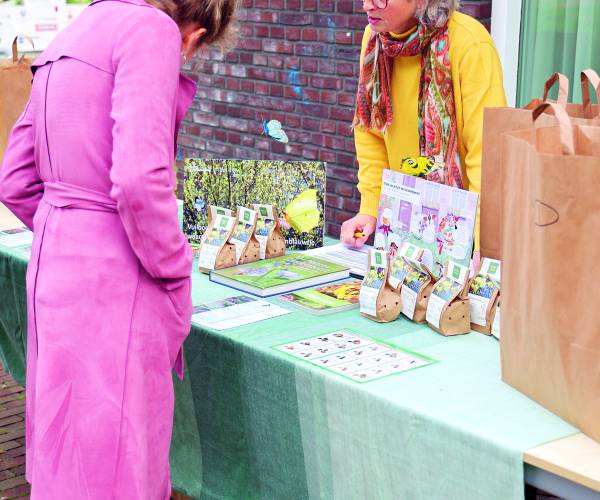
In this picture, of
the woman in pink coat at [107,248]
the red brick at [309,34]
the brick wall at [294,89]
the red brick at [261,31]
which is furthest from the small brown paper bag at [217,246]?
the red brick at [261,31]

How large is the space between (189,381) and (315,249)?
0.73m

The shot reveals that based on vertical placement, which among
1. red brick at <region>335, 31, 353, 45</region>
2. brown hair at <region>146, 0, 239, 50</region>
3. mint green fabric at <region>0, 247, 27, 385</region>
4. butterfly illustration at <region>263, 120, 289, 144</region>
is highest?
brown hair at <region>146, 0, 239, 50</region>

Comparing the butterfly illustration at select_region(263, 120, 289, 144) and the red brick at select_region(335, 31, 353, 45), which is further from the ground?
the red brick at select_region(335, 31, 353, 45)

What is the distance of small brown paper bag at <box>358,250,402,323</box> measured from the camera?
221 centimetres

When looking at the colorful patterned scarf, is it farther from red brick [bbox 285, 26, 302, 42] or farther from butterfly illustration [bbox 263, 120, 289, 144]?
red brick [bbox 285, 26, 302, 42]

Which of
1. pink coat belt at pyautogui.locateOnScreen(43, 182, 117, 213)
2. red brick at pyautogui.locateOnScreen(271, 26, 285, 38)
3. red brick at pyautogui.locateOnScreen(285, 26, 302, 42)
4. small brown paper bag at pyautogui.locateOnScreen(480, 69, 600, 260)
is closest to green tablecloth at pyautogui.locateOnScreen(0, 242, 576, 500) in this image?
small brown paper bag at pyautogui.locateOnScreen(480, 69, 600, 260)

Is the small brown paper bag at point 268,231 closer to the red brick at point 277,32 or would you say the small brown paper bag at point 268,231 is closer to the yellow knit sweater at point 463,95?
the yellow knit sweater at point 463,95

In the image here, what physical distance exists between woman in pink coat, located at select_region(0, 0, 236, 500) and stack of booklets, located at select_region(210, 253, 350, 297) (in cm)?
57

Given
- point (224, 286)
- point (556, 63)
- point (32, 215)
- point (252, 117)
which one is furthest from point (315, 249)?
point (252, 117)

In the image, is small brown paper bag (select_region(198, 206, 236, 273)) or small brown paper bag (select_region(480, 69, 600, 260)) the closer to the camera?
small brown paper bag (select_region(480, 69, 600, 260))

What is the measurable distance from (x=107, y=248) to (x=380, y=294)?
70 centimetres

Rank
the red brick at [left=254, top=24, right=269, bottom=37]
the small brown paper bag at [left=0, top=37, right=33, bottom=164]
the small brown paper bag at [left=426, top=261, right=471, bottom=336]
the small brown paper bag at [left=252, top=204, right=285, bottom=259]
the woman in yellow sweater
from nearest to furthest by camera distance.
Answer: the small brown paper bag at [left=426, top=261, right=471, bottom=336]
the woman in yellow sweater
the small brown paper bag at [left=252, top=204, right=285, bottom=259]
the small brown paper bag at [left=0, top=37, right=33, bottom=164]
the red brick at [left=254, top=24, right=269, bottom=37]

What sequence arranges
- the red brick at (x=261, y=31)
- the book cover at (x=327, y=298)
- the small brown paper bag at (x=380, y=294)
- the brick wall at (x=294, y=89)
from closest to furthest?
the small brown paper bag at (x=380, y=294) < the book cover at (x=327, y=298) < the brick wall at (x=294, y=89) < the red brick at (x=261, y=31)

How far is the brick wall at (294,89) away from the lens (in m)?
5.06
